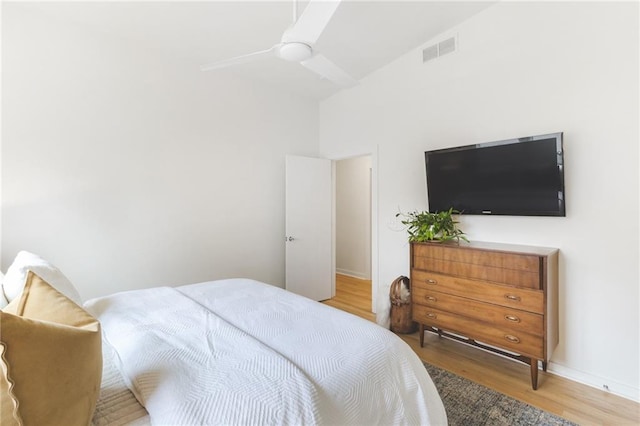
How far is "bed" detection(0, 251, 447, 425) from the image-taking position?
3.13 ft

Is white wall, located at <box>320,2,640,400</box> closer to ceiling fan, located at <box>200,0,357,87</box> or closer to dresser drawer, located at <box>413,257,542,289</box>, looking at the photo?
dresser drawer, located at <box>413,257,542,289</box>

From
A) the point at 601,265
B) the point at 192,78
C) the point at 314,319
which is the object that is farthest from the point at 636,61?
the point at 192,78

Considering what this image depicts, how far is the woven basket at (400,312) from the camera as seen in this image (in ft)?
10.1

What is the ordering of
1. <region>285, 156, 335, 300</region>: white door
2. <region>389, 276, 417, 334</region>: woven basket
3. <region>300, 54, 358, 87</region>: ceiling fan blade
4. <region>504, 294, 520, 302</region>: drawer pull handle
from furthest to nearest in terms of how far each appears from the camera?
<region>285, 156, 335, 300</region>: white door < <region>389, 276, 417, 334</region>: woven basket < <region>504, 294, 520, 302</region>: drawer pull handle < <region>300, 54, 358, 87</region>: ceiling fan blade

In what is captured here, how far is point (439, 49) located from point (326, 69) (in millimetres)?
1451

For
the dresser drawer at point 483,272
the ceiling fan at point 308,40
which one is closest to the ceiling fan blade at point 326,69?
the ceiling fan at point 308,40

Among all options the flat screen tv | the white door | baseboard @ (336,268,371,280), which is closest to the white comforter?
the flat screen tv

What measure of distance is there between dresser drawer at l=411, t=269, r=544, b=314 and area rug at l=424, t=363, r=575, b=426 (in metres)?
0.60

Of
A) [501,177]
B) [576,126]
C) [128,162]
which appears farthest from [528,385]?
[128,162]

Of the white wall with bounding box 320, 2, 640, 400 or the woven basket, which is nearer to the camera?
the white wall with bounding box 320, 2, 640, 400

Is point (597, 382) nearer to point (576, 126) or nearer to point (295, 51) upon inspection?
point (576, 126)

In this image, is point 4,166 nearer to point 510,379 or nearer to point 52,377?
point 52,377

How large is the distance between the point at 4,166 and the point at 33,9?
127 cm

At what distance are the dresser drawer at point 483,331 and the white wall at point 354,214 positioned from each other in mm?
2853
